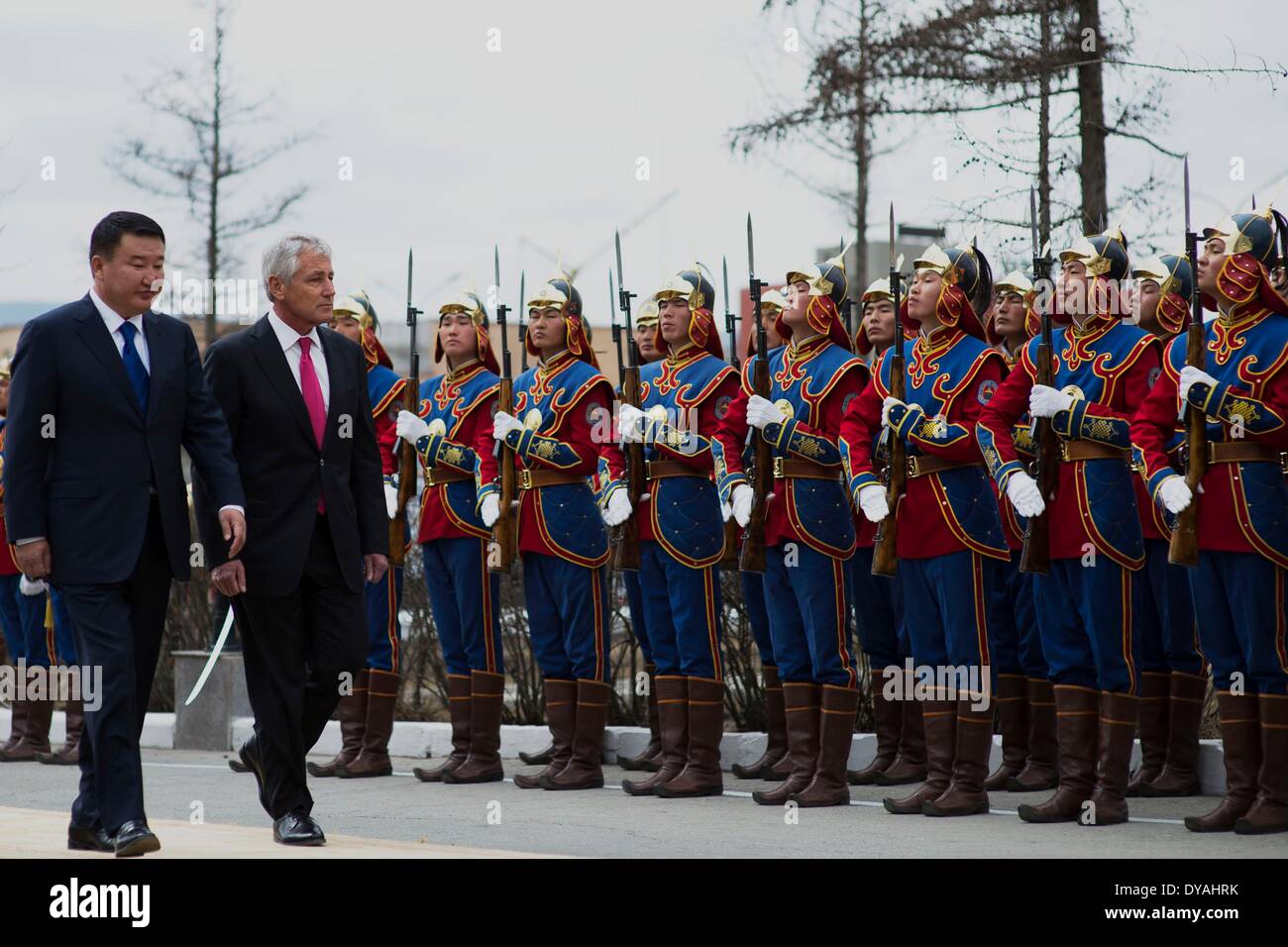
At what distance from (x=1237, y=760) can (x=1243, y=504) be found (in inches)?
41.2

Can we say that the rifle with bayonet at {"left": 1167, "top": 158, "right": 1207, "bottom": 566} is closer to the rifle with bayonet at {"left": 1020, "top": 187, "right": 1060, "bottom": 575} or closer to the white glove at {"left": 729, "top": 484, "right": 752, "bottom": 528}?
the rifle with bayonet at {"left": 1020, "top": 187, "right": 1060, "bottom": 575}

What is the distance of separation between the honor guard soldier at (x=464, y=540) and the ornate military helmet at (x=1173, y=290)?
351 cm

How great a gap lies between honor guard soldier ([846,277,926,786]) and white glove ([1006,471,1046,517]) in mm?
1754

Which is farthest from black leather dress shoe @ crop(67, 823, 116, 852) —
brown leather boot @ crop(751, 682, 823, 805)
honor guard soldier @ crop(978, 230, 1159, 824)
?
honor guard soldier @ crop(978, 230, 1159, 824)

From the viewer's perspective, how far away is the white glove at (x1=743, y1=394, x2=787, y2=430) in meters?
9.01

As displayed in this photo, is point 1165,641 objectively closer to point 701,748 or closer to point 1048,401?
point 1048,401

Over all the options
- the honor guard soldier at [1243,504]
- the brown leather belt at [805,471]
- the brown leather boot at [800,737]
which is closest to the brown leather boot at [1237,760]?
the honor guard soldier at [1243,504]

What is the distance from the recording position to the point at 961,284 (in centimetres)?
889

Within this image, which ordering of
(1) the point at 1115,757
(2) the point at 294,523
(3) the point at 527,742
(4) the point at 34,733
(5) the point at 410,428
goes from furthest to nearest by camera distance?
(4) the point at 34,733 < (3) the point at 527,742 < (5) the point at 410,428 < (1) the point at 1115,757 < (2) the point at 294,523

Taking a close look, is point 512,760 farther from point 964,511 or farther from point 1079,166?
point 1079,166

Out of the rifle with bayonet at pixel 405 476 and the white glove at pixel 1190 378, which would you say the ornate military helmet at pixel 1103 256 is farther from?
the rifle with bayonet at pixel 405 476

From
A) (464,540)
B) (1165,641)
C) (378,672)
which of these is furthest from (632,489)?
(1165,641)

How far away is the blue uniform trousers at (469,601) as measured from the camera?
10.5m
